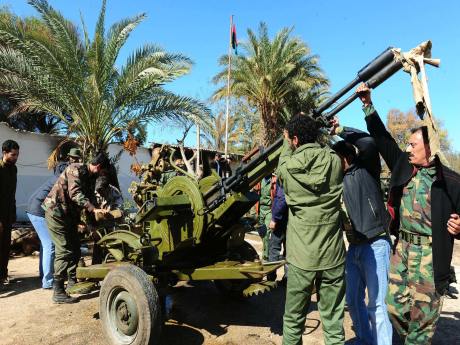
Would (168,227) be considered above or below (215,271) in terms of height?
above

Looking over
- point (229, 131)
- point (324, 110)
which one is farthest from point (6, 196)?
point (229, 131)

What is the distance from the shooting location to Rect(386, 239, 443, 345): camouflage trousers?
2814 millimetres

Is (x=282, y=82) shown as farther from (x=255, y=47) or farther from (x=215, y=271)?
(x=215, y=271)

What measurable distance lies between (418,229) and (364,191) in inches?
25.2

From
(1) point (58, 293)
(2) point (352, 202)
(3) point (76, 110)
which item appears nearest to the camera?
(2) point (352, 202)

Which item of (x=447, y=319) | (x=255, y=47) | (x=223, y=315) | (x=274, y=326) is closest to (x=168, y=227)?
(x=223, y=315)

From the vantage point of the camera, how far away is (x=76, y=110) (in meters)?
9.59

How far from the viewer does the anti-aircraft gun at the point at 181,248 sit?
370 cm

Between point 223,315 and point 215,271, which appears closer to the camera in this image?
point 215,271

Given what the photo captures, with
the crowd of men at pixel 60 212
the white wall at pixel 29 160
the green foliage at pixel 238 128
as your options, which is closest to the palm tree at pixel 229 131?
the green foliage at pixel 238 128

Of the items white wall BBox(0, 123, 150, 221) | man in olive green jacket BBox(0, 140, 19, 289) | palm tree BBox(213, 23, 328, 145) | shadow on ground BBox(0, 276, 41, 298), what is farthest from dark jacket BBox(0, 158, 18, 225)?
palm tree BBox(213, 23, 328, 145)

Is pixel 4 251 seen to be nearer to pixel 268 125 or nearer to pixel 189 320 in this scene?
pixel 189 320

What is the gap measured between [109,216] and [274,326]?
2.40m

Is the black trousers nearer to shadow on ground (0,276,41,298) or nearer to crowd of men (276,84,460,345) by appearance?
shadow on ground (0,276,41,298)
